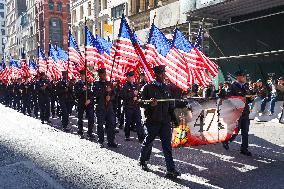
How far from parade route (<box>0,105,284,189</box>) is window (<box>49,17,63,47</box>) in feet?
204

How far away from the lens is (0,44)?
414 feet

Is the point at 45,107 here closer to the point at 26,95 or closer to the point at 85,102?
the point at 85,102

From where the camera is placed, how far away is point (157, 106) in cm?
648

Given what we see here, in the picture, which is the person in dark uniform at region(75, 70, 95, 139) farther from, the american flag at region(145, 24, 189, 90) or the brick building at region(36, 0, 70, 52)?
the brick building at region(36, 0, 70, 52)

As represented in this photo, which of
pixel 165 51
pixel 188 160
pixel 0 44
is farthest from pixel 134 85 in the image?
pixel 0 44

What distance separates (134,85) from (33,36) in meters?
71.1

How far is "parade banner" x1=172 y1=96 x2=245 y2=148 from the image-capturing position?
7.34 metres

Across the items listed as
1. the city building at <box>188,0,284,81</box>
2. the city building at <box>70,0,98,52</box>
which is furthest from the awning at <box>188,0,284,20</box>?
the city building at <box>70,0,98,52</box>

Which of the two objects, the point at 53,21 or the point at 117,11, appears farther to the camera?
the point at 53,21


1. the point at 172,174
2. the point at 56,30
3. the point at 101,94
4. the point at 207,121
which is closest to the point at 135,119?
the point at 101,94

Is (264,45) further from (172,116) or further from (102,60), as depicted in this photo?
(172,116)

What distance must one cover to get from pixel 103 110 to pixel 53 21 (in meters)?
65.3

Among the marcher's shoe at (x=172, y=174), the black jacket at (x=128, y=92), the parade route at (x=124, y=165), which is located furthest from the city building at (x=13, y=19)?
the marcher's shoe at (x=172, y=174)

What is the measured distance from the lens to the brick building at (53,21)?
69938 millimetres
